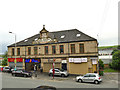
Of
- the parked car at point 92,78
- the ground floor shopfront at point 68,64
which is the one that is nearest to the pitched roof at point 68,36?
the ground floor shopfront at point 68,64

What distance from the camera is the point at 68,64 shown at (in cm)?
2634

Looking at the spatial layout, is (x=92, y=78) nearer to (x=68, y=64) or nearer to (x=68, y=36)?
(x=68, y=64)

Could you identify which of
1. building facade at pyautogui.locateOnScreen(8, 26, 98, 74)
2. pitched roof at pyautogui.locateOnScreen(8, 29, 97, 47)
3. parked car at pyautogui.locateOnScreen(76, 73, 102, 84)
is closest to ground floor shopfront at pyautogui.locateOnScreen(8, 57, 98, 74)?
building facade at pyautogui.locateOnScreen(8, 26, 98, 74)

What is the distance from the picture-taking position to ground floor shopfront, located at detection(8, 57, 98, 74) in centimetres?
2438

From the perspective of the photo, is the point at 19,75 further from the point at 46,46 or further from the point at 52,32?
the point at 52,32

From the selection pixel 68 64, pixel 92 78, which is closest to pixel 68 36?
pixel 68 64

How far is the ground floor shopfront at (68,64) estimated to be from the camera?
960 inches

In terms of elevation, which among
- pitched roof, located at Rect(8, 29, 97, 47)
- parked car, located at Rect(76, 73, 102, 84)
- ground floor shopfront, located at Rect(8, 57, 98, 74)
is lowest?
parked car, located at Rect(76, 73, 102, 84)

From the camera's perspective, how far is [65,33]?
3023cm

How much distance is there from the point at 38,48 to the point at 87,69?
13738mm

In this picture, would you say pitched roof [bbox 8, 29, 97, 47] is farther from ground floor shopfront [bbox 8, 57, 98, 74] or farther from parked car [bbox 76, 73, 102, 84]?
parked car [bbox 76, 73, 102, 84]

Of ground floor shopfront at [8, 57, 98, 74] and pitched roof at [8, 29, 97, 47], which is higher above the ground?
pitched roof at [8, 29, 97, 47]

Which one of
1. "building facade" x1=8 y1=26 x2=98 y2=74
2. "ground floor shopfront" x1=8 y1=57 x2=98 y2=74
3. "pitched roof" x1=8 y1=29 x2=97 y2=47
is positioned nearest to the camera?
"ground floor shopfront" x1=8 y1=57 x2=98 y2=74

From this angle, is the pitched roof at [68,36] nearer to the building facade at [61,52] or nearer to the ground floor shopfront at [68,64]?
the building facade at [61,52]
